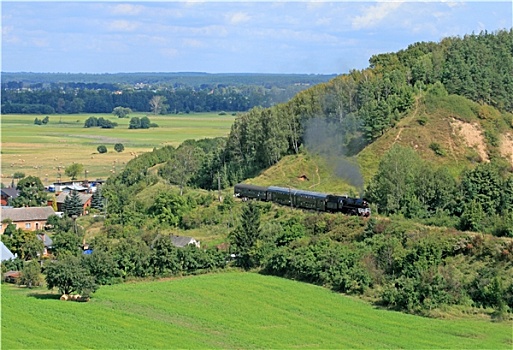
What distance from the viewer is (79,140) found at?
12750 centimetres

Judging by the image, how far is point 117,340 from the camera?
103 ft

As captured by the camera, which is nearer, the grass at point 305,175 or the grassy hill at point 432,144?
the grass at point 305,175

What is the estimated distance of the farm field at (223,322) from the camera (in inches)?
1248

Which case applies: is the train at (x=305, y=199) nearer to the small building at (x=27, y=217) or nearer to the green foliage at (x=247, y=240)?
the green foliage at (x=247, y=240)

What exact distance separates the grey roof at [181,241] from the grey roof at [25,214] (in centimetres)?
1496

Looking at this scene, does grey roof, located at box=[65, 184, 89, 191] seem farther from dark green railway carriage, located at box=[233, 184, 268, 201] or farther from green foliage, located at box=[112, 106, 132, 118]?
green foliage, located at box=[112, 106, 132, 118]

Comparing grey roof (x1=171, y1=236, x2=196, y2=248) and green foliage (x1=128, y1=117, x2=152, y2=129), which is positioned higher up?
grey roof (x1=171, y1=236, x2=196, y2=248)

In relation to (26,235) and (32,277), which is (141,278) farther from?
(26,235)

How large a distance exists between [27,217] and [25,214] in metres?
0.27

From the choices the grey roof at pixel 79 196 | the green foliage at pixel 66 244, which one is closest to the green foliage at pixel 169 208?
the green foliage at pixel 66 244

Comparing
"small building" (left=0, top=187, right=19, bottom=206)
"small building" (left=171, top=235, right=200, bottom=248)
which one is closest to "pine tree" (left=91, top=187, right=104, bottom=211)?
"small building" (left=0, top=187, right=19, bottom=206)

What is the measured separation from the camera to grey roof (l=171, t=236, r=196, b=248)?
49.8 metres

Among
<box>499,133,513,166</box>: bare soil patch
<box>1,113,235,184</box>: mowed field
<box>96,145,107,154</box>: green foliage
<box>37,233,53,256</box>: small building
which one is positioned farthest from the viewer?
<box>96,145,107,154</box>: green foliage

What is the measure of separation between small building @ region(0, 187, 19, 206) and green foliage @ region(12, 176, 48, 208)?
0.43 metres
